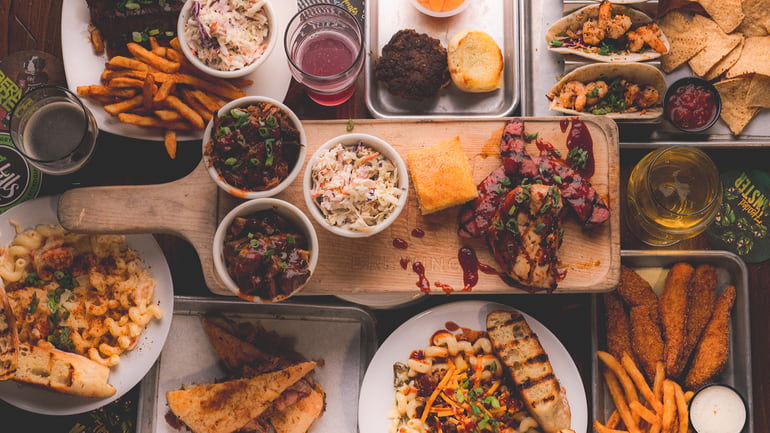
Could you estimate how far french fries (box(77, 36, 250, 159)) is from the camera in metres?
2.71

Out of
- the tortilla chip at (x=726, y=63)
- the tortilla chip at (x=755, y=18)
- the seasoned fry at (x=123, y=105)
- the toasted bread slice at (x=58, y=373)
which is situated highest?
the tortilla chip at (x=755, y=18)

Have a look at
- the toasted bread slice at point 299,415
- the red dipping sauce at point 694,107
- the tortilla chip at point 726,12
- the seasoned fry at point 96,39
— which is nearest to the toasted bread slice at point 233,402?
the toasted bread slice at point 299,415

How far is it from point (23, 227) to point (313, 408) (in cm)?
163

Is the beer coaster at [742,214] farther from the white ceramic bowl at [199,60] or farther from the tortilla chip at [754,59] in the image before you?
the white ceramic bowl at [199,60]

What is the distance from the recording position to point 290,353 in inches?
118

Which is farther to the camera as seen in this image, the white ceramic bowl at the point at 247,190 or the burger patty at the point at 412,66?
the burger patty at the point at 412,66

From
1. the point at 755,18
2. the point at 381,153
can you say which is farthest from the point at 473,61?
the point at 755,18

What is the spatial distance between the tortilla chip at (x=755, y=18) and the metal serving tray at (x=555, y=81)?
0.35 m

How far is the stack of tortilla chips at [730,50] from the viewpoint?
2.90m

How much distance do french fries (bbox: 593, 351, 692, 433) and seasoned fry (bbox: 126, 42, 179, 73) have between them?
95.2 inches

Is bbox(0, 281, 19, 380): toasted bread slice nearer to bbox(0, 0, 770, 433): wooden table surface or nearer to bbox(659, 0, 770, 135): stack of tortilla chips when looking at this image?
bbox(0, 0, 770, 433): wooden table surface

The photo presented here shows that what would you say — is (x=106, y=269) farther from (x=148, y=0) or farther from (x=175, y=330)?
(x=148, y=0)

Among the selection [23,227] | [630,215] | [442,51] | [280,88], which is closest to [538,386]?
[630,215]

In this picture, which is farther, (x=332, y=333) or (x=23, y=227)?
(x=332, y=333)
